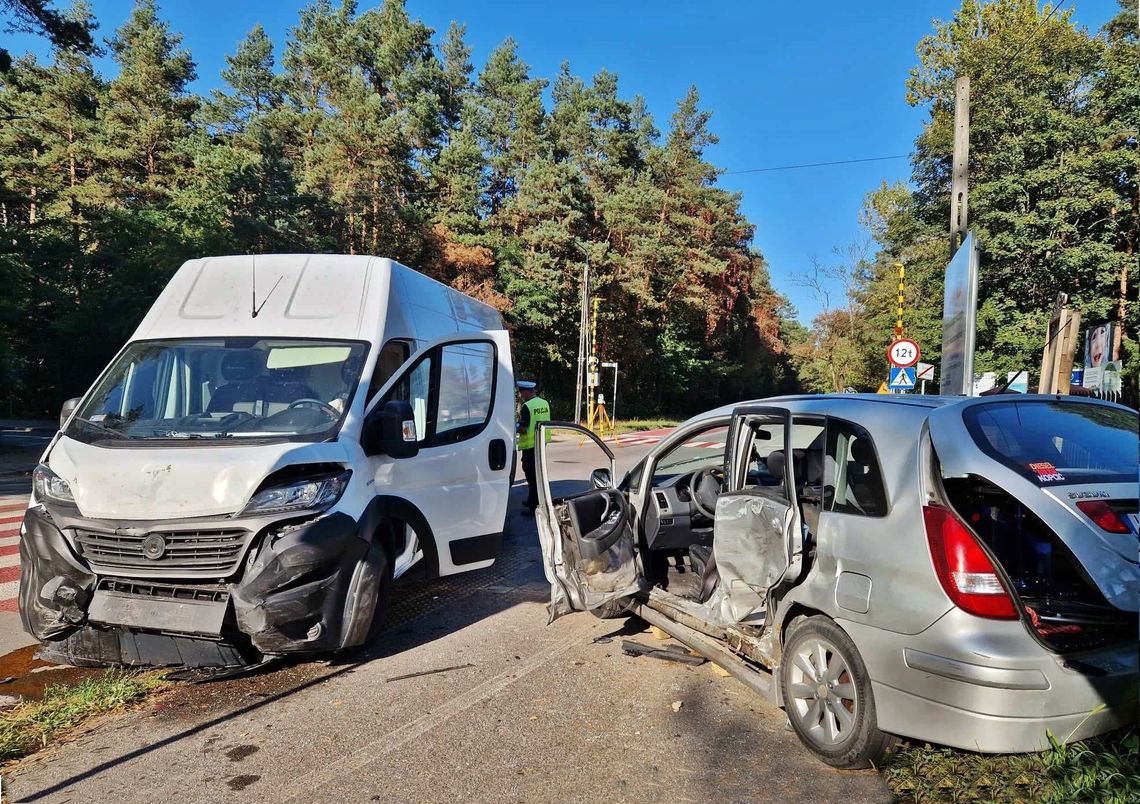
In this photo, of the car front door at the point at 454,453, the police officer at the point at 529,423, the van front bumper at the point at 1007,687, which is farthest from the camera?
the police officer at the point at 529,423

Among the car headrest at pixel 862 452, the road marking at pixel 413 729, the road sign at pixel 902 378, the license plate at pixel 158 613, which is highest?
the road sign at pixel 902 378

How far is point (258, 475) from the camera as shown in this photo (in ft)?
12.6

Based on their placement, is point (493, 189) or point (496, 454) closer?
point (496, 454)

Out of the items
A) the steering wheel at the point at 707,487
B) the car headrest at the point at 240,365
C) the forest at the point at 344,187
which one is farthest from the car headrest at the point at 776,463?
the forest at the point at 344,187

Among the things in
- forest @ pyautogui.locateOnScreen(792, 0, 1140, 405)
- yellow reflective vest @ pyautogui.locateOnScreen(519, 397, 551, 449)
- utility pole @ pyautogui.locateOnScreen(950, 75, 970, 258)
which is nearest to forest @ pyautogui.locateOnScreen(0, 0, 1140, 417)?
forest @ pyautogui.locateOnScreen(792, 0, 1140, 405)

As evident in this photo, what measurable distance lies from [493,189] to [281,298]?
124 ft

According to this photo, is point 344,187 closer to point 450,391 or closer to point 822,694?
point 450,391

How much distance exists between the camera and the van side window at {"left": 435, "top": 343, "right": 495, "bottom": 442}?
18.5 ft

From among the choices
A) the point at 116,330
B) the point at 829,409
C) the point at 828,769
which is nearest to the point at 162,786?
the point at 828,769

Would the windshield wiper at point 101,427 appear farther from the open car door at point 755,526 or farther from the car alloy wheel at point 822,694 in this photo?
the car alloy wheel at point 822,694

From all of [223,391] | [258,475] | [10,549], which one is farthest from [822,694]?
[10,549]

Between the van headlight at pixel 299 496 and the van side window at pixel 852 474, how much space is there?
8.76 ft

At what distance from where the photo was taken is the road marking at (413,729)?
Answer: 10.2 ft

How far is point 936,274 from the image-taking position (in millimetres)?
31219
